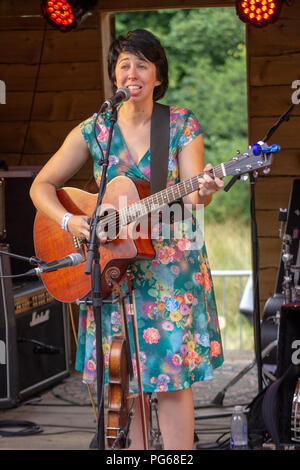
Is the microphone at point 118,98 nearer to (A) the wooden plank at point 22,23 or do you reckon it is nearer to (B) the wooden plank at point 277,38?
(B) the wooden plank at point 277,38

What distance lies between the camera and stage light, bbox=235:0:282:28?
3988mm

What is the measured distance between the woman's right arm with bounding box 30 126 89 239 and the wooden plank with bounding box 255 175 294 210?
235 cm

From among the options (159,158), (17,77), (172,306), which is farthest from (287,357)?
(17,77)

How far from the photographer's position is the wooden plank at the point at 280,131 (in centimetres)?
476

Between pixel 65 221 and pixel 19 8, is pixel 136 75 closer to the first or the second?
pixel 65 221

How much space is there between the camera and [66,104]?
5.14m

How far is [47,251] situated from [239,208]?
7339 millimetres

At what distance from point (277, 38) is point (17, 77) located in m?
1.70

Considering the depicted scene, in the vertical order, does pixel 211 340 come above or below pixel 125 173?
below

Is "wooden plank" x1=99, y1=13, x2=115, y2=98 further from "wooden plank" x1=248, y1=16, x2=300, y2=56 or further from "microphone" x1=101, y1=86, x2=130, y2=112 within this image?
"microphone" x1=101, y1=86, x2=130, y2=112

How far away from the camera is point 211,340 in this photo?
2.51m
